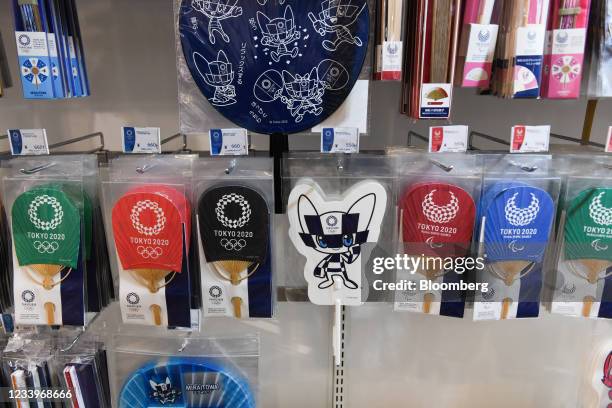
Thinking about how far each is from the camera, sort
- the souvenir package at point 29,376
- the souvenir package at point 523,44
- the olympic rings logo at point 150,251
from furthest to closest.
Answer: the souvenir package at point 29,376
the olympic rings logo at point 150,251
the souvenir package at point 523,44

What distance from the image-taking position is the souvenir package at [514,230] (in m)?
1.03

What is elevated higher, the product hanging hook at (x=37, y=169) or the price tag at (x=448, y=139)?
the price tag at (x=448, y=139)

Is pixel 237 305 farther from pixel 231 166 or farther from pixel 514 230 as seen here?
pixel 514 230

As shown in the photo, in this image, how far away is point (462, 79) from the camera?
0.98m

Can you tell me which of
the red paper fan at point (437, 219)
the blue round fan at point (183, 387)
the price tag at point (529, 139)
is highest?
the price tag at point (529, 139)

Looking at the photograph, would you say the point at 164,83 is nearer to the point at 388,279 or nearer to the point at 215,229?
the point at 215,229

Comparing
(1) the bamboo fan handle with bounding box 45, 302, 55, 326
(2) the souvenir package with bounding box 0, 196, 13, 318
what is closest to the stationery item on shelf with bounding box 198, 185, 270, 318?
(1) the bamboo fan handle with bounding box 45, 302, 55, 326

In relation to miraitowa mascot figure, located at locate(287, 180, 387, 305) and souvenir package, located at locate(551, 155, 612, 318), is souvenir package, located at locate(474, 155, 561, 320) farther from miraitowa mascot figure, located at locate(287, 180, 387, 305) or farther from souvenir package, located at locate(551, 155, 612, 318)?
miraitowa mascot figure, located at locate(287, 180, 387, 305)

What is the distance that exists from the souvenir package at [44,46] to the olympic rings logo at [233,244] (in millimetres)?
466

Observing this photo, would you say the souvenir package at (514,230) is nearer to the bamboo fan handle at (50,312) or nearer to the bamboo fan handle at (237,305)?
the bamboo fan handle at (237,305)

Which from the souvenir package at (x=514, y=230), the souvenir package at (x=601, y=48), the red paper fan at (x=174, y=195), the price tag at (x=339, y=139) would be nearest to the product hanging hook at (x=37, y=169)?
the red paper fan at (x=174, y=195)

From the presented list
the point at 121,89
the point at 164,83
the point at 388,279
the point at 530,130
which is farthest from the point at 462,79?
the point at 121,89

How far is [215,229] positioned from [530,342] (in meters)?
1.15

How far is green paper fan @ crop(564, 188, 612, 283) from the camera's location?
104cm
